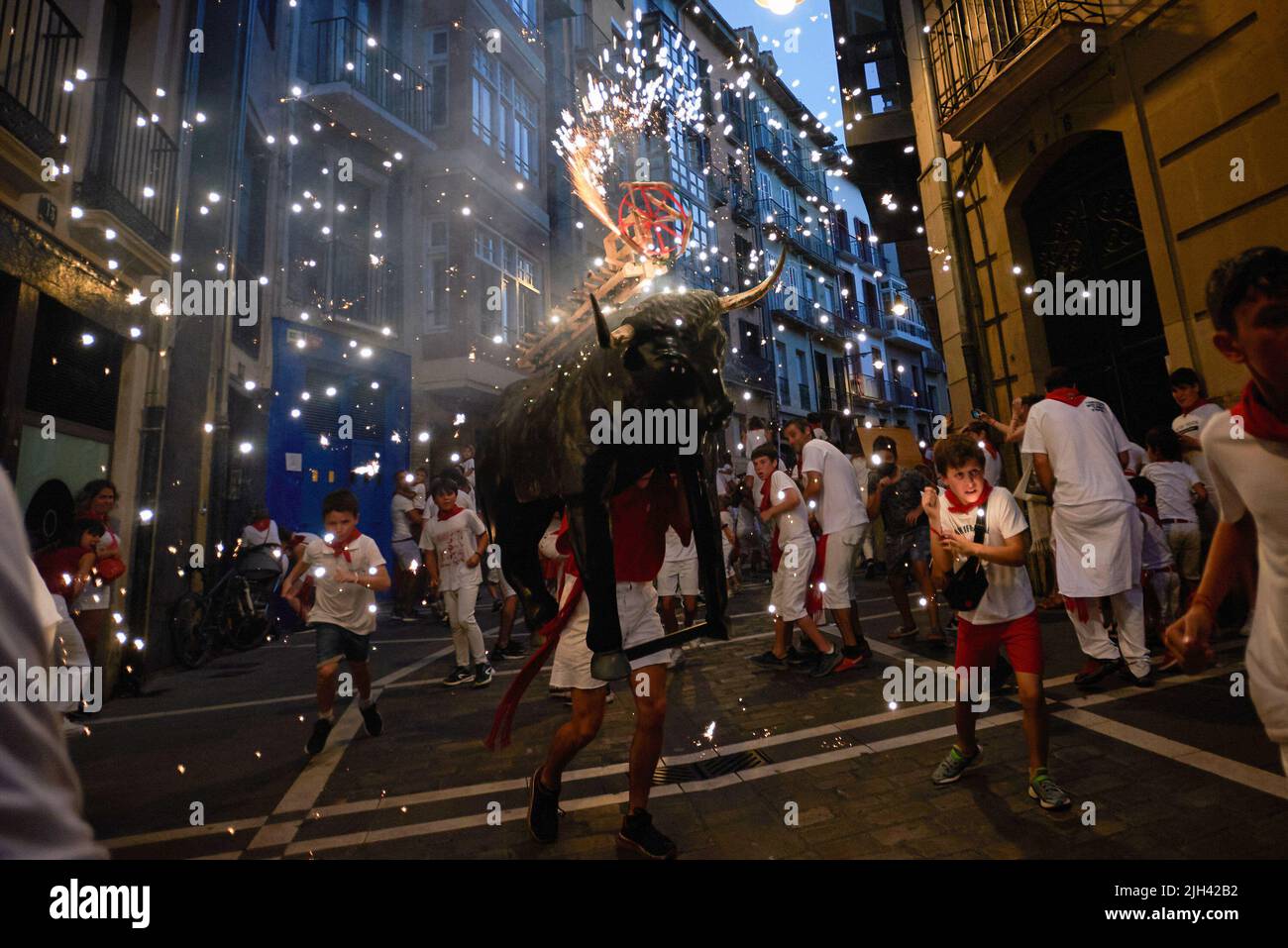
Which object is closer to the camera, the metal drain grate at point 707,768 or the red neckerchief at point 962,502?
the red neckerchief at point 962,502

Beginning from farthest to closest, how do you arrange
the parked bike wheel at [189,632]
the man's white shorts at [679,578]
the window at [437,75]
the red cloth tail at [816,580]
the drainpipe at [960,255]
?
1. the window at [437,75]
2. the drainpipe at [960,255]
3. the parked bike wheel at [189,632]
4. the man's white shorts at [679,578]
5. the red cloth tail at [816,580]

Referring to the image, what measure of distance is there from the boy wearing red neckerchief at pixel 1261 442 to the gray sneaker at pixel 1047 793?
1324 millimetres

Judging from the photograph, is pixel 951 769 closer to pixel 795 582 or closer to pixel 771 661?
pixel 795 582

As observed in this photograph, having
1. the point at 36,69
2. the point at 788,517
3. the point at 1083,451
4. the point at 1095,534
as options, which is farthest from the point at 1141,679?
the point at 36,69

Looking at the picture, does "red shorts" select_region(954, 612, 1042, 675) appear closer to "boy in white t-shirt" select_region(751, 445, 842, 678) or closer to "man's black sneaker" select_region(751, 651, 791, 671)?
"boy in white t-shirt" select_region(751, 445, 842, 678)

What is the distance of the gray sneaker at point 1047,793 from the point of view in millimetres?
2869

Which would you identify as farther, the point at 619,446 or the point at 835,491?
the point at 835,491

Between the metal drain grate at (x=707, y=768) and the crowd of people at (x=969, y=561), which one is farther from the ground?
the crowd of people at (x=969, y=561)

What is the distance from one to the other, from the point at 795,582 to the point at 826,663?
2.54 ft

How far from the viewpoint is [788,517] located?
6.05m

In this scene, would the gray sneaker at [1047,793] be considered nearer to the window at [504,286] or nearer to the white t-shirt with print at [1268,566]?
the white t-shirt with print at [1268,566]

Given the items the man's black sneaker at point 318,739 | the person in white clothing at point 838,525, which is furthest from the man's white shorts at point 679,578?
the man's black sneaker at point 318,739

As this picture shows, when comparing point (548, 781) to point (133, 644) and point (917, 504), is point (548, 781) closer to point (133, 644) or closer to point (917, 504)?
point (917, 504)
